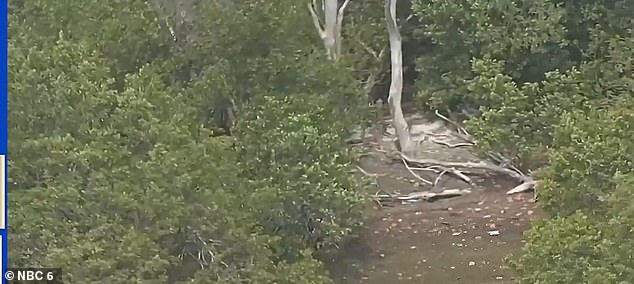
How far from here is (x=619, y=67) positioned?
327 inches

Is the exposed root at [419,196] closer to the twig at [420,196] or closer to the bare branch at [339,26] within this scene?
the twig at [420,196]

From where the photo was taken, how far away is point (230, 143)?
6055 mm

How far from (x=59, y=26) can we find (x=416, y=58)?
161 inches

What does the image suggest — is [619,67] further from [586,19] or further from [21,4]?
[21,4]

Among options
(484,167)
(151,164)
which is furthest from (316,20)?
(151,164)

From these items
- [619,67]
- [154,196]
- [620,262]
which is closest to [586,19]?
[619,67]

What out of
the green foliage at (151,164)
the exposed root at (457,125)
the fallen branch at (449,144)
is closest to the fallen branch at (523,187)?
the fallen branch at (449,144)

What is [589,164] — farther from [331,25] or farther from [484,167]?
[331,25]

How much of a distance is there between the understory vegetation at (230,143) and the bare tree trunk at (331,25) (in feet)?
0.35

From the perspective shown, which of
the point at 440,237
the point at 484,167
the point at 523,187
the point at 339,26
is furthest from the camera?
the point at 339,26

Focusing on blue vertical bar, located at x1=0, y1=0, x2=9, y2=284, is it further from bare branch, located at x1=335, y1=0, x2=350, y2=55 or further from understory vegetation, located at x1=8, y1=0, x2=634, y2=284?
bare branch, located at x1=335, y1=0, x2=350, y2=55

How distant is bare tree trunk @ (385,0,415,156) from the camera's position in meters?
8.70

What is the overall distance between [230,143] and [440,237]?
1.84 metres

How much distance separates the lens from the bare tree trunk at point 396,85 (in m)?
8.70
